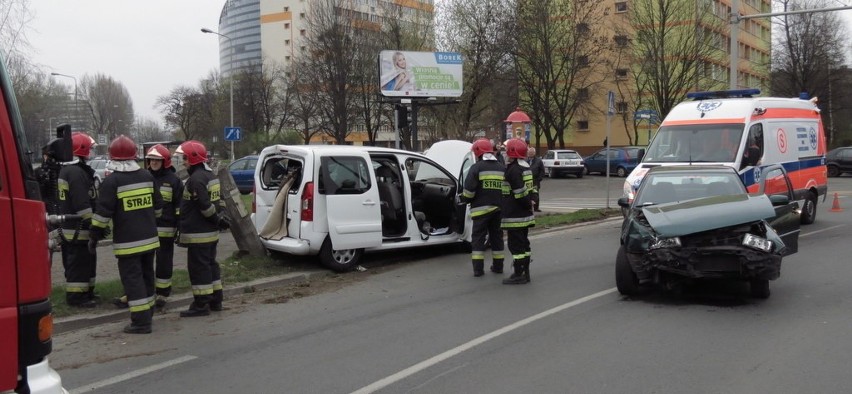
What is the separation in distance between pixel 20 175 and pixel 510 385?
336 centimetres

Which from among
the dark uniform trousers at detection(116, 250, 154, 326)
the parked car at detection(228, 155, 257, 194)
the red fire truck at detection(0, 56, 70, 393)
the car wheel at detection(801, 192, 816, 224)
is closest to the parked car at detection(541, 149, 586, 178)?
the parked car at detection(228, 155, 257, 194)

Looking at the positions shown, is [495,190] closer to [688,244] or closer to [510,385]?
[688,244]

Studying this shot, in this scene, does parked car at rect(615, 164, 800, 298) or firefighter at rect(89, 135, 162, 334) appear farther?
parked car at rect(615, 164, 800, 298)

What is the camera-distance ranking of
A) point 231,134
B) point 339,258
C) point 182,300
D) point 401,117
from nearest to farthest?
point 182,300, point 339,258, point 401,117, point 231,134

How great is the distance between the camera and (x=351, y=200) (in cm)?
937

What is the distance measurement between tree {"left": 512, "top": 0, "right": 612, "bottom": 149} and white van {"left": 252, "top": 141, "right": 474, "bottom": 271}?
3034cm

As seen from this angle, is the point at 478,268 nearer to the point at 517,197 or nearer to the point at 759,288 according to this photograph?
the point at 517,197

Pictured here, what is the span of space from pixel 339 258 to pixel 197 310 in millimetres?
2576

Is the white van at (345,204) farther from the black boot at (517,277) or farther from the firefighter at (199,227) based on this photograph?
the black boot at (517,277)

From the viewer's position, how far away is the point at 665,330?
6254mm

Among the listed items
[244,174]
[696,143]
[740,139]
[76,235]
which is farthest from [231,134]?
[76,235]

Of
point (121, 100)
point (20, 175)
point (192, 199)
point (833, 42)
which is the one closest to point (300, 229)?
point (192, 199)

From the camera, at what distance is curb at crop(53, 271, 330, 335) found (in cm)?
683

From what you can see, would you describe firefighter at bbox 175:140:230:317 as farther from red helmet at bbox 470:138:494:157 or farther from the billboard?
the billboard
